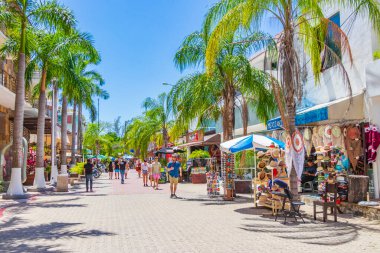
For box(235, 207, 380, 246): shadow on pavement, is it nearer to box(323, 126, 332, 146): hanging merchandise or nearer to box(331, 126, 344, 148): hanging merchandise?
box(331, 126, 344, 148): hanging merchandise

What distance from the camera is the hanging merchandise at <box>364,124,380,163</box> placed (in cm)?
1270

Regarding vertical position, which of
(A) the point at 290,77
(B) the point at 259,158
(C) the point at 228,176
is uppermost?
(A) the point at 290,77

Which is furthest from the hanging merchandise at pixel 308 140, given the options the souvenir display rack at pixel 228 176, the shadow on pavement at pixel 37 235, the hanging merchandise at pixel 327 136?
the shadow on pavement at pixel 37 235

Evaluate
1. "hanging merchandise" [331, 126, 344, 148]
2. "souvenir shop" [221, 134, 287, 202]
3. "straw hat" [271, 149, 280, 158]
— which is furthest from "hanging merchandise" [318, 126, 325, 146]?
"straw hat" [271, 149, 280, 158]

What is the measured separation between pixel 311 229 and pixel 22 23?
15116 millimetres

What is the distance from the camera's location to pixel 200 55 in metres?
19.1

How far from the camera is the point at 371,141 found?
12.8 meters

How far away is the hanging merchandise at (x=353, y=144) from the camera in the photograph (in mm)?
13359

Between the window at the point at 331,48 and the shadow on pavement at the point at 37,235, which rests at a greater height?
the window at the point at 331,48

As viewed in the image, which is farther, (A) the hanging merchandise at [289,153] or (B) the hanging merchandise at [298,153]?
(A) the hanging merchandise at [289,153]

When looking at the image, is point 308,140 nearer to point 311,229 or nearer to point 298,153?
point 298,153

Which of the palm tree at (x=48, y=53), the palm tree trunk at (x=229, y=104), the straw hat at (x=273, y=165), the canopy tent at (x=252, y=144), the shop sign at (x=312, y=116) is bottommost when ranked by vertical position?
the straw hat at (x=273, y=165)

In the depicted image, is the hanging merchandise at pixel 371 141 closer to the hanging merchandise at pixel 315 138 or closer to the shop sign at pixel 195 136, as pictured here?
the hanging merchandise at pixel 315 138

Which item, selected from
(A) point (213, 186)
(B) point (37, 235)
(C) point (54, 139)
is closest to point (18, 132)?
(A) point (213, 186)
